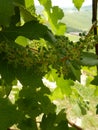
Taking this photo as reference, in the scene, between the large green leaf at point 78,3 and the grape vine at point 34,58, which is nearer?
the grape vine at point 34,58

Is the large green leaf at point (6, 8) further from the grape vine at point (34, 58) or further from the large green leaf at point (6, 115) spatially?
the large green leaf at point (6, 115)

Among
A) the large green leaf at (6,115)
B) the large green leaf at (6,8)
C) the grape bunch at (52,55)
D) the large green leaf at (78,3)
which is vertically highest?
the large green leaf at (6,8)

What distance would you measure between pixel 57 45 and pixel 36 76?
0.72ft

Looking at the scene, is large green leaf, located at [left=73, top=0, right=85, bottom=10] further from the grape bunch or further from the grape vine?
the grape bunch

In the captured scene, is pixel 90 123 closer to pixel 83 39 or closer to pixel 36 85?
pixel 36 85

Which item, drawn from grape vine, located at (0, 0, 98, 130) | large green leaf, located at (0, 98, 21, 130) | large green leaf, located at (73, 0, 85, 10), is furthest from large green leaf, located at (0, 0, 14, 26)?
large green leaf, located at (73, 0, 85, 10)

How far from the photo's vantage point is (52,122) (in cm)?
116

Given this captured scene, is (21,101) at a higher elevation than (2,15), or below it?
below

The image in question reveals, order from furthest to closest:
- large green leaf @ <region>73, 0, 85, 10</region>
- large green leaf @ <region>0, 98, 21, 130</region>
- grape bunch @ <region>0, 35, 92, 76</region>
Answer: large green leaf @ <region>73, 0, 85, 10</region> → large green leaf @ <region>0, 98, 21, 130</region> → grape bunch @ <region>0, 35, 92, 76</region>

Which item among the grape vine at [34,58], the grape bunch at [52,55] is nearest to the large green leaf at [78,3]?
the grape vine at [34,58]

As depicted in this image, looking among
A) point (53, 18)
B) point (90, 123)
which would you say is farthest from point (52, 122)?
point (90, 123)

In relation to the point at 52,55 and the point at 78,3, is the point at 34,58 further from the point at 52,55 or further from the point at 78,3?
the point at 78,3

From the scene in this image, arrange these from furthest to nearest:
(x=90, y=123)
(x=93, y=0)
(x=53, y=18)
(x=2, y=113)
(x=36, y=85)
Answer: (x=90, y=123)
(x=53, y=18)
(x=93, y=0)
(x=36, y=85)
(x=2, y=113)

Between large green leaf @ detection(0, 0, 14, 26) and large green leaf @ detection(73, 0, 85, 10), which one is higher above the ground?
large green leaf @ detection(0, 0, 14, 26)
